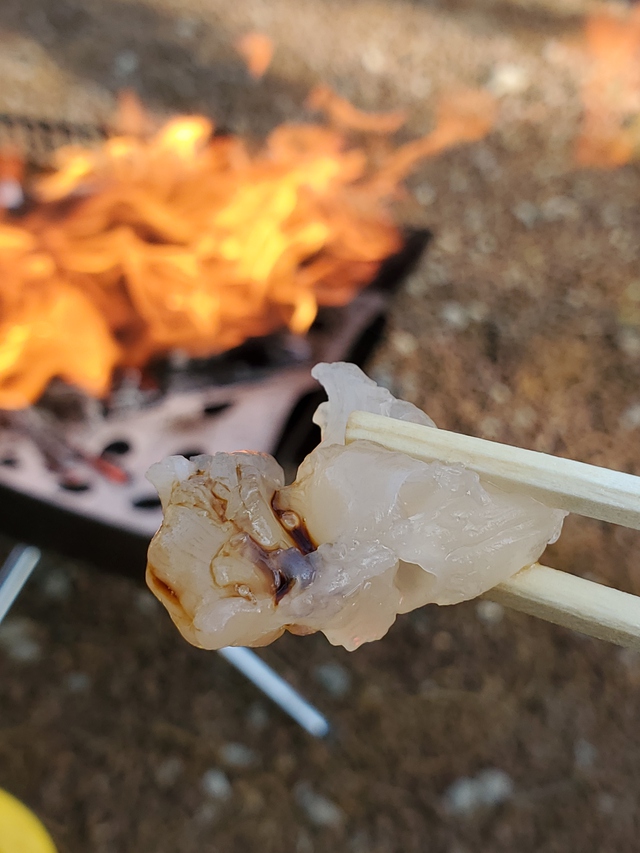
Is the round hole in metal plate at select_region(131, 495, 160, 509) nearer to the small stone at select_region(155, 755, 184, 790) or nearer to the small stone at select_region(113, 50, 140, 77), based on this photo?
the small stone at select_region(155, 755, 184, 790)

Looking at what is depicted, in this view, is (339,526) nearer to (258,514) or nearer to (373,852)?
(258,514)

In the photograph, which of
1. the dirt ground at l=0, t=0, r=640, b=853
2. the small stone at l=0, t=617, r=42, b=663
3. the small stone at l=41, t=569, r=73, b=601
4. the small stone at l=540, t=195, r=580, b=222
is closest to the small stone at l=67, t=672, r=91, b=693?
the dirt ground at l=0, t=0, r=640, b=853

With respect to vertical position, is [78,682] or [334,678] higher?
[334,678]

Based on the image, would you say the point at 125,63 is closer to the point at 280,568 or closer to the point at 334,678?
the point at 334,678

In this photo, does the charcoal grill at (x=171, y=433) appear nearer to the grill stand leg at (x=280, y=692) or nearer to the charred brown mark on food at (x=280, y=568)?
the grill stand leg at (x=280, y=692)

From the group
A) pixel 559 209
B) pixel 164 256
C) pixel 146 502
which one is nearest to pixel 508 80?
pixel 559 209

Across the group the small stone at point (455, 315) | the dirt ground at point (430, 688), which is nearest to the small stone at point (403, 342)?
the dirt ground at point (430, 688)

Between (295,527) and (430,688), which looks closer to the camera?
(295,527)
